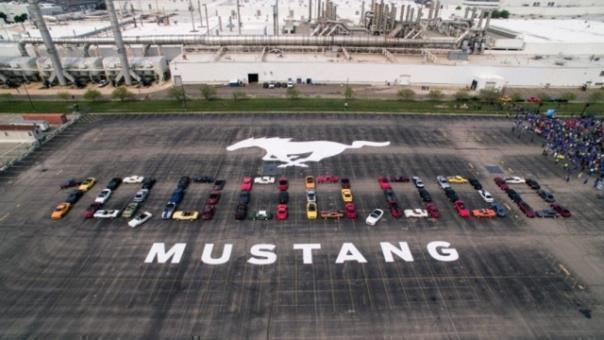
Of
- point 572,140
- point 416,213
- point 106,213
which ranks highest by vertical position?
point 572,140

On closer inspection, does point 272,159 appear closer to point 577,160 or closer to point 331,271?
point 331,271

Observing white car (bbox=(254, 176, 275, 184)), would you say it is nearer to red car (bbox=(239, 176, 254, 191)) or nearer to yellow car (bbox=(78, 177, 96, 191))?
red car (bbox=(239, 176, 254, 191))

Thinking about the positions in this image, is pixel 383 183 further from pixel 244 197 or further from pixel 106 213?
pixel 106 213

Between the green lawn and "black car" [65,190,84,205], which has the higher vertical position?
the green lawn

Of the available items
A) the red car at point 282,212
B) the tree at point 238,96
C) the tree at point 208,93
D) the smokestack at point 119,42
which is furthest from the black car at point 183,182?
the smokestack at point 119,42

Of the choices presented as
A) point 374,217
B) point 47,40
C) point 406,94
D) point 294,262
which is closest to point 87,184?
point 294,262

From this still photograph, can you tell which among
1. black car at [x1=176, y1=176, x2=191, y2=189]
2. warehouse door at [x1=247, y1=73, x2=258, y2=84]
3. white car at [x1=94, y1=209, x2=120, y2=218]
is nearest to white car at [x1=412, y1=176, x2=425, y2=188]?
black car at [x1=176, y1=176, x2=191, y2=189]

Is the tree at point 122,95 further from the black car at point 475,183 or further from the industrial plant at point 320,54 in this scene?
the black car at point 475,183
